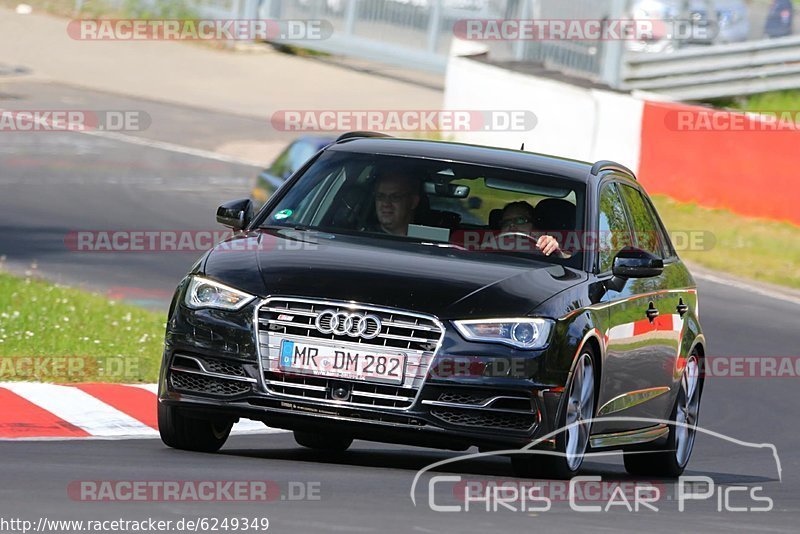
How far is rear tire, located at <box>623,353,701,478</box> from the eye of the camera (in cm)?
1016

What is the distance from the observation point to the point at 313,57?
3925cm

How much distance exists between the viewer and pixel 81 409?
33.2 feet

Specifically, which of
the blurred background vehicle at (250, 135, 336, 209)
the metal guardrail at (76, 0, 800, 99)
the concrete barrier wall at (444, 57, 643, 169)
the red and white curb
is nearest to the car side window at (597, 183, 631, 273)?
the red and white curb

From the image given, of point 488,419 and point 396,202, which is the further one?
point 396,202

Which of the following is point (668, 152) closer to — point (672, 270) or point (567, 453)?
point (672, 270)

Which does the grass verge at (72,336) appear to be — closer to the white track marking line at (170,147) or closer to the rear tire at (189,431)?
the rear tire at (189,431)

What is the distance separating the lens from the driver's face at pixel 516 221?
29.7ft

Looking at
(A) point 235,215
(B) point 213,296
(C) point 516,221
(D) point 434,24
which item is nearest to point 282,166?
(A) point 235,215

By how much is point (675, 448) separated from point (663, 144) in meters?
15.3

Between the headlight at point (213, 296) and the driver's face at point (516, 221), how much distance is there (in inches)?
63.8

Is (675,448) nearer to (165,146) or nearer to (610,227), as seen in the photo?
(610,227)

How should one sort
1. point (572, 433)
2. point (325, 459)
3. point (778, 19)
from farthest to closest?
point (778, 19), point (325, 459), point (572, 433)

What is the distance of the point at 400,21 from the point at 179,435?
96.0ft

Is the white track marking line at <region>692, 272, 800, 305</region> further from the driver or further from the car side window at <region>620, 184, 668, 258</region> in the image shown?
the driver
